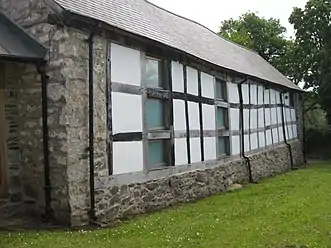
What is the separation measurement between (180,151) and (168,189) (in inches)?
45.3

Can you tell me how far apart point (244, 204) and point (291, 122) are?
14.6m

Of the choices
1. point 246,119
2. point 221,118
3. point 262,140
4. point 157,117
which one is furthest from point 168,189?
point 262,140

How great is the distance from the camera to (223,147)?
48.3 feet

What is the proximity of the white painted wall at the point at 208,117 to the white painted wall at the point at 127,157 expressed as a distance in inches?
147

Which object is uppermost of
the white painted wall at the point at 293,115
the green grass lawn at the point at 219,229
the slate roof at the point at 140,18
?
the slate roof at the point at 140,18

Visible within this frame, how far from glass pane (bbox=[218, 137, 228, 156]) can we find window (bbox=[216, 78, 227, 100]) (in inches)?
50.6

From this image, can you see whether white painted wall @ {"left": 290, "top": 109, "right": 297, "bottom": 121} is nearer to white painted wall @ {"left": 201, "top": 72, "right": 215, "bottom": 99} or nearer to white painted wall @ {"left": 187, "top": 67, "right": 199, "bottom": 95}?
white painted wall @ {"left": 201, "top": 72, "right": 215, "bottom": 99}

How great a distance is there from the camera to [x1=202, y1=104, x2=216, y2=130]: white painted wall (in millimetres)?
13133

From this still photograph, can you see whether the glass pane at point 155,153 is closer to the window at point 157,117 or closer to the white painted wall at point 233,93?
the window at point 157,117

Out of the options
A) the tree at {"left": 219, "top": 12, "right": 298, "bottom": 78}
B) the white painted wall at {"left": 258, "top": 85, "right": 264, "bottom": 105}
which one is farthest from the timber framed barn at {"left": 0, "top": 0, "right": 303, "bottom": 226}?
the tree at {"left": 219, "top": 12, "right": 298, "bottom": 78}

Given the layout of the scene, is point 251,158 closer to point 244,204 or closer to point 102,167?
point 244,204

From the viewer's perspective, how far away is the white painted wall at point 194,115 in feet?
40.2

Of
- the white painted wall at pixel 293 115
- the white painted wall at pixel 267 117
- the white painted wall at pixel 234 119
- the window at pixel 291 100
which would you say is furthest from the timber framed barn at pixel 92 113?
the window at pixel 291 100

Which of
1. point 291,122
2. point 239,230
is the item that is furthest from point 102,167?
point 291,122
